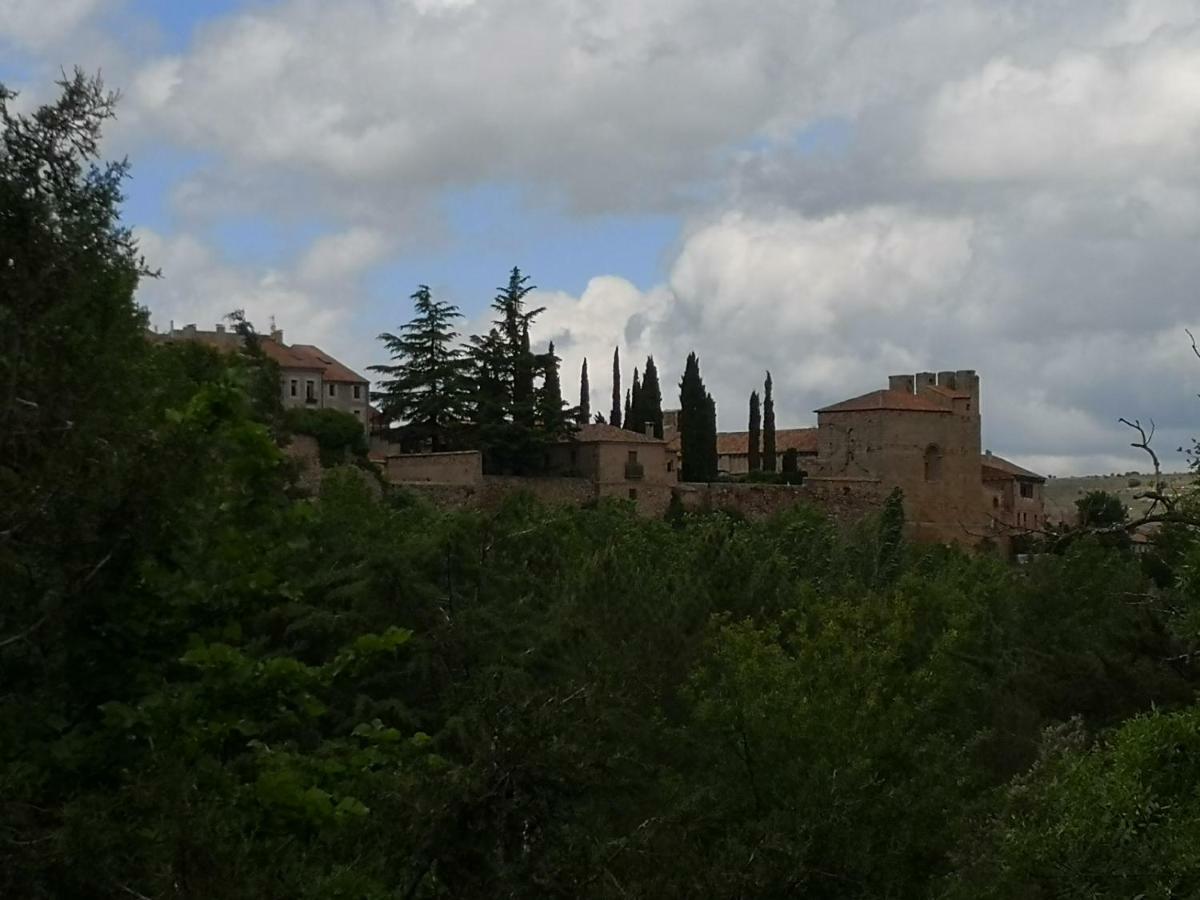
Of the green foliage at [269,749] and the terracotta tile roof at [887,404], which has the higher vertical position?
the terracotta tile roof at [887,404]

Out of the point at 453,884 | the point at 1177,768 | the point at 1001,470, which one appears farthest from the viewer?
the point at 1001,470

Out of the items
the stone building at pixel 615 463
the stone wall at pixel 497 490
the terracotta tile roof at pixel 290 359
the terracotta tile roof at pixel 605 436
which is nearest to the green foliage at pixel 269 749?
the stone wall at pixel 497 490

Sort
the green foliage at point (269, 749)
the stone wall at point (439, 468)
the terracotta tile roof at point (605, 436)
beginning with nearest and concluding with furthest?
the green foliage at point (269, 749) → the stone wall at point (439, 468) → the terracotta tile roof at point (605, 436)

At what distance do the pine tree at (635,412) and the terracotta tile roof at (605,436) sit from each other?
444 inches

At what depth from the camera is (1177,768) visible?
9.69m

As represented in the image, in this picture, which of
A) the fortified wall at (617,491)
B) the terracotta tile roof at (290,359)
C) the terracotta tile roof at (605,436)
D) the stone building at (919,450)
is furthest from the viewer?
the terracotta tile roof at (290,359)

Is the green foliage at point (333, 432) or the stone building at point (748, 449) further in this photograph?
the stone building at point (748, 449)

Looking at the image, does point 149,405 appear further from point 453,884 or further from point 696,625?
point 696,625

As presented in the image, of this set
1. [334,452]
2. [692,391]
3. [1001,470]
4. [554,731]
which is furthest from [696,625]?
[1001,470]

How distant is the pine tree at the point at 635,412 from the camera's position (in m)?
65.5

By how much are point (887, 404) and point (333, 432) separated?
70.6 ft

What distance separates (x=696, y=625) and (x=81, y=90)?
15.8 m

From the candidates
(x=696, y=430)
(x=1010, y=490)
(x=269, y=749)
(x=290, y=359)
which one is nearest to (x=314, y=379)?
(x=290, y=359)

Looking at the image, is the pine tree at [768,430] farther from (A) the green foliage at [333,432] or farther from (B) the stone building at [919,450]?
(A) the green foliage at [333,432]
